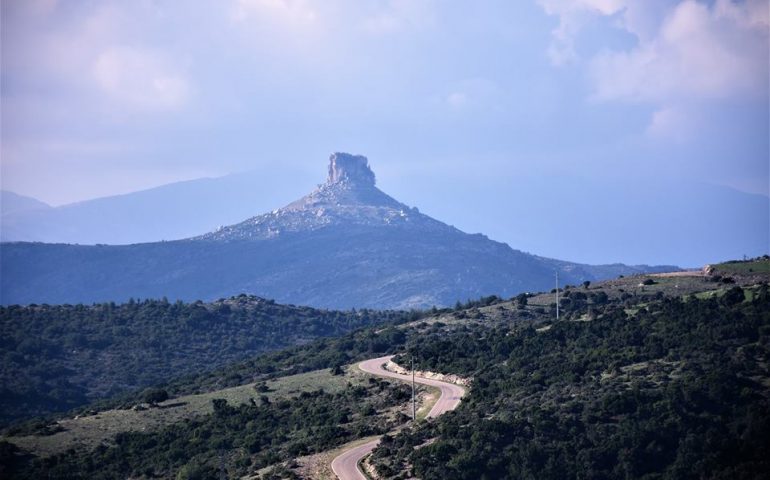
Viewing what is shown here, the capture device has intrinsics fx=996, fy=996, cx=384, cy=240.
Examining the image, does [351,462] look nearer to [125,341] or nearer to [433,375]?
[433,375]

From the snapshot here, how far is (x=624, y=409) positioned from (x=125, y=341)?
9374 cm

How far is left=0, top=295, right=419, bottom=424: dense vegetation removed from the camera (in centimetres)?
11194

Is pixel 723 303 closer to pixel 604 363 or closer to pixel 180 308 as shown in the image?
pixel 604 363

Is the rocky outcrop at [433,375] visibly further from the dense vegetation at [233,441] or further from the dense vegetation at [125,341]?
the dense vegetation at [125,341]

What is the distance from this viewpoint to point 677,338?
66.3 metres

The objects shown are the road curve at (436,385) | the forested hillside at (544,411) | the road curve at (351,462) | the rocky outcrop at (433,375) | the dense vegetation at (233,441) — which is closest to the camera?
the forested hillside at (544,411)

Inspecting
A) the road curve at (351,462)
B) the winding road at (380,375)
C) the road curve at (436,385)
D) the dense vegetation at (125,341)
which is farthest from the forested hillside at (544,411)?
the dense vegetation at (125,341)

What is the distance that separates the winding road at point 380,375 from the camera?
2051 inches

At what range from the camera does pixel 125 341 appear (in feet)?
441

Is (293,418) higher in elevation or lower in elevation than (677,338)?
lower

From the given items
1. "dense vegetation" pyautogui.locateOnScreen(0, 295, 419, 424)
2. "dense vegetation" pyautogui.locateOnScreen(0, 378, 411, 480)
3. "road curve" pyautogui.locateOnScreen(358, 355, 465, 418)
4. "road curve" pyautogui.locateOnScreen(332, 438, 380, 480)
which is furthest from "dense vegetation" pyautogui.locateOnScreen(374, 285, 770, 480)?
"dense vegetation" pyautogui.locateOnScreen(0, 295, 419, 424)

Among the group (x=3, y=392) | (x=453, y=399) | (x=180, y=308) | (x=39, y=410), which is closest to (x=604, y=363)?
(x=453, y=399)

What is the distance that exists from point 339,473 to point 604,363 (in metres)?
21.5

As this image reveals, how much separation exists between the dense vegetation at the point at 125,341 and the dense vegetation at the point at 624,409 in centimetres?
5576
